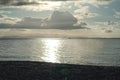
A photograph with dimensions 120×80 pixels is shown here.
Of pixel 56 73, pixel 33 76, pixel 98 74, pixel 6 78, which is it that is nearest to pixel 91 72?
pixel 98 74

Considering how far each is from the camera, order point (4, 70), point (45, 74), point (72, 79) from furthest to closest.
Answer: point (4, 70) < point (45, 74) < point (72, 79)

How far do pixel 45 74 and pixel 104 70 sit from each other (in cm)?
573

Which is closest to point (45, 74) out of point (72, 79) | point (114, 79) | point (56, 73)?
point (56, 73)

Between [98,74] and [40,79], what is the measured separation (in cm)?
503

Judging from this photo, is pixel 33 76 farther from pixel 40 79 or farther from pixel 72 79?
pixel 72 79

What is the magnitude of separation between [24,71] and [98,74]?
20.1 ft

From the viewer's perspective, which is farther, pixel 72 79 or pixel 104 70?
pixel 104 70

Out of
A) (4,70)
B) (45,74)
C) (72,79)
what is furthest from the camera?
(4,70)

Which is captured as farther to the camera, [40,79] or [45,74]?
[45,74]

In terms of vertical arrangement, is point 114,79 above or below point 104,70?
above

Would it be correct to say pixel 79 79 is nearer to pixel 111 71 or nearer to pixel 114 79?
pixel 114 79

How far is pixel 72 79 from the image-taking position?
27594mm

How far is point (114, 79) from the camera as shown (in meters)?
28.1

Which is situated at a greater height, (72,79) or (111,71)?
(72,79)
